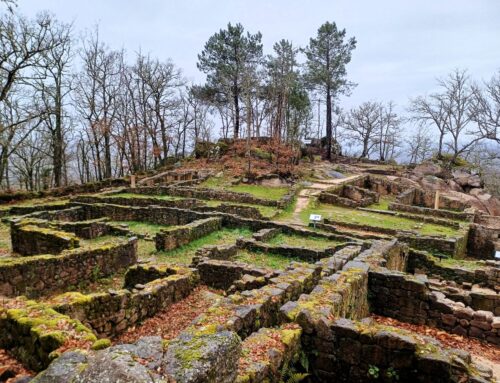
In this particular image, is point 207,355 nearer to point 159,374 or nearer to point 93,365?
point 159,374

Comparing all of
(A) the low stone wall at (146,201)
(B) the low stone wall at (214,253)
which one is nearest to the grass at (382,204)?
(A) the low stone wall at (146,201)

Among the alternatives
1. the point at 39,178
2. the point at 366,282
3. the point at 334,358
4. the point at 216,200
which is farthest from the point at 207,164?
the point at 334,358

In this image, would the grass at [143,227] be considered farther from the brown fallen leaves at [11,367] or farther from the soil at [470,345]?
the soil at [470,345]

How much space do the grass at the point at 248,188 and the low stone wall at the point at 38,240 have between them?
14687 millimetres

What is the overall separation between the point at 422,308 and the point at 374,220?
456 inches

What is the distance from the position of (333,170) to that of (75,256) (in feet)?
96.5

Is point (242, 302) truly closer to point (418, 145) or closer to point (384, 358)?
point (384, 358)

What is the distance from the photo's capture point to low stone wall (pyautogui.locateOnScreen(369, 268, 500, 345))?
691 cm

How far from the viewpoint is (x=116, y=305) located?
627 cm

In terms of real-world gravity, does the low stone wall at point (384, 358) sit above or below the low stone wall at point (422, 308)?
above

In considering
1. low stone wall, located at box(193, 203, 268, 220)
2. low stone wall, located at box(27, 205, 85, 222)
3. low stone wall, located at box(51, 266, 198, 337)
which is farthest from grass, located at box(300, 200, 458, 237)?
low stone wall, located at box(27, 205, 85, 222)

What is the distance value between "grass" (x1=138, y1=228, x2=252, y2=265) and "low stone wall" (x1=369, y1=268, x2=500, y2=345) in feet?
21.3

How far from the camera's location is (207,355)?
2656mm

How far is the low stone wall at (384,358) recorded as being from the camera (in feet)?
13.6
